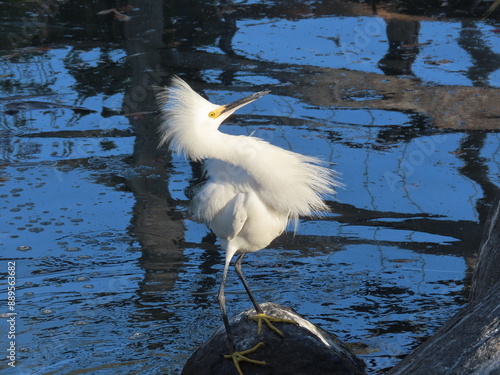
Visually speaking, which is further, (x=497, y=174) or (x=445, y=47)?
(x=445, y=47)

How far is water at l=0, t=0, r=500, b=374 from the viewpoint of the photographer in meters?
5.74

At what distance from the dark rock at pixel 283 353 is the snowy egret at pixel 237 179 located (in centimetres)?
7

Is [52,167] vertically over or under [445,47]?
under

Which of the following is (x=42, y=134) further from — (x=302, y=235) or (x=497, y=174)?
(x=497, y=174)

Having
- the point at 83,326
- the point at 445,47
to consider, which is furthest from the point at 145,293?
the point at 445,47

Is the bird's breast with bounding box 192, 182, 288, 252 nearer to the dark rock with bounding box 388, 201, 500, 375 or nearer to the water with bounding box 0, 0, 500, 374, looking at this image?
the water with bounding box 0, 0, 500, 374

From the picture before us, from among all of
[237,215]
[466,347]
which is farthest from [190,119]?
[466,347]

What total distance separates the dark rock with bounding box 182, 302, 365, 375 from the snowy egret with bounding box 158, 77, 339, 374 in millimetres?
73

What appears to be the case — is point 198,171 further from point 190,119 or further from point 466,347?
point 466,347

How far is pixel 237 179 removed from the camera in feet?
16.2

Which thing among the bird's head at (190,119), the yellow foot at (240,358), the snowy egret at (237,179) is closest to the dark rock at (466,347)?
the yellow foot at (240,358)

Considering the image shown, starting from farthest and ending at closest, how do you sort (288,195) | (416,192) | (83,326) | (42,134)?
(42,134) < (416,192) < (83,326) < (288,195)

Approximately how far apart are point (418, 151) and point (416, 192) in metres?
0.83

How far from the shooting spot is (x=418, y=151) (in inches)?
315
